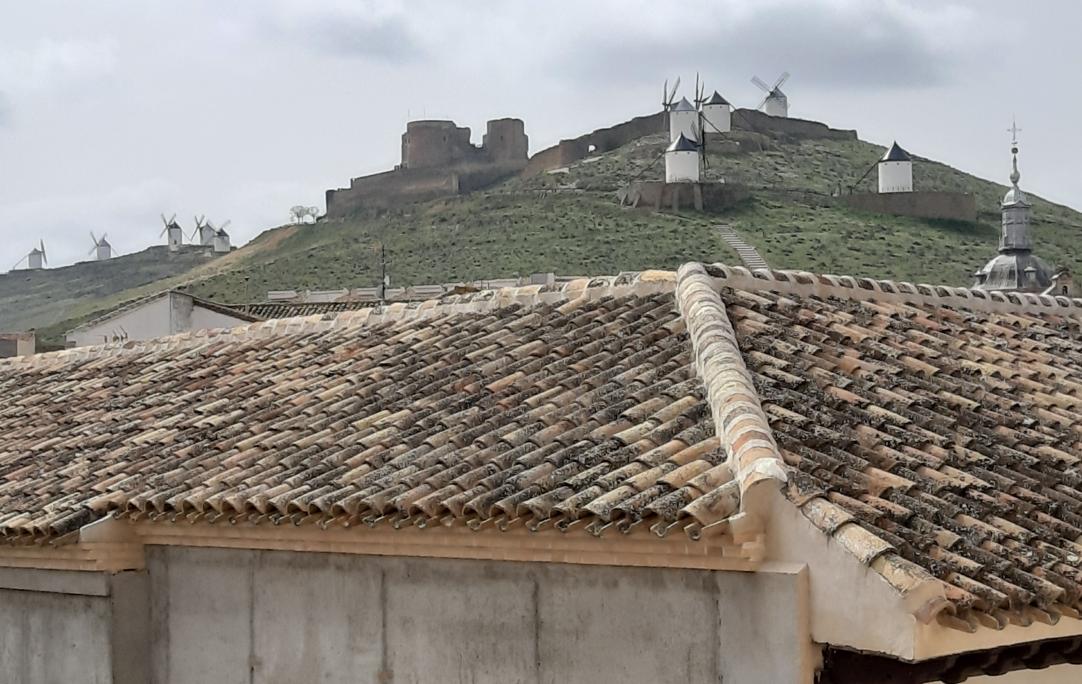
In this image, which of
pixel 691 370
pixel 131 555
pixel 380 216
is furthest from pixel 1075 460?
pixel 380 216

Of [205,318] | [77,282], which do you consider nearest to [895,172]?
[77,282]

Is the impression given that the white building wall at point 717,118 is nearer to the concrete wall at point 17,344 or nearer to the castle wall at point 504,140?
the castle wall at point 504,140

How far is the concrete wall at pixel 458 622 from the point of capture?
233 inches

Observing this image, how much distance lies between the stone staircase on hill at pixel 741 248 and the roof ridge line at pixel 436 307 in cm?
5082

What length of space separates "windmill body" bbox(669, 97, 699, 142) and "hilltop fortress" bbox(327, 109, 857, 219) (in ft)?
9.49

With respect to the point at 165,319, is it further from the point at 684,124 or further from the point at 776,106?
the point at 776,106

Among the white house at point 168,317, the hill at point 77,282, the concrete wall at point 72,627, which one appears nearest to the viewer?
the concrete wall at point 72,627

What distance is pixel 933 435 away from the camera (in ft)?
23.1

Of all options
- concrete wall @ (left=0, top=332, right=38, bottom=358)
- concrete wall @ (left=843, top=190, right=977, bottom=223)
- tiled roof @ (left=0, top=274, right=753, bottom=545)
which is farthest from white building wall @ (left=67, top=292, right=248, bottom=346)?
concrete wall @ (left=843, top=190, right=977, bottom=223)

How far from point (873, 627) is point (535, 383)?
2.89 m

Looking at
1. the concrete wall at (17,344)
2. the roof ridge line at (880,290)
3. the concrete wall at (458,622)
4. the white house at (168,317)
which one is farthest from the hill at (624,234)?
the concrete wall at (458,622)

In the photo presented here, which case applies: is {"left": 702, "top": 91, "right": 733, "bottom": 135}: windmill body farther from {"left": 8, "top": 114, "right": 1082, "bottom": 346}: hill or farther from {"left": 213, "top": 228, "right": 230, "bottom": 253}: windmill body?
{"left": 213, "top": 228, "right": 230, "bottom": 253}: windmill body

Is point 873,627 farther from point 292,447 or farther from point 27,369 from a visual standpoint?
point 27,369

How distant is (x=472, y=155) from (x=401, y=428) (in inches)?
3614
